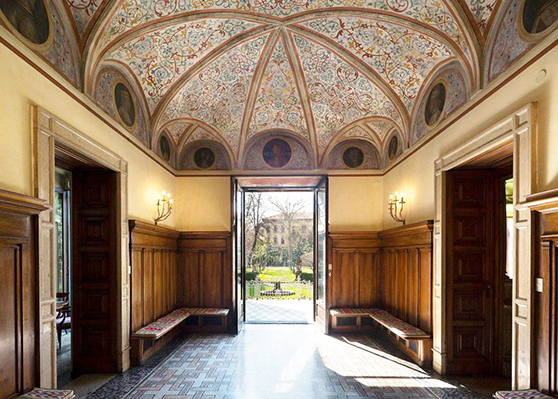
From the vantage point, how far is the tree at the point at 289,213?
696 inches

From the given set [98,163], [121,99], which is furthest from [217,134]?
[98,163]

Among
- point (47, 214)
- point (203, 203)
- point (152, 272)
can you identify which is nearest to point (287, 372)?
point (152, 272)

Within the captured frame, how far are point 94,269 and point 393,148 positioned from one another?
604 centimetres

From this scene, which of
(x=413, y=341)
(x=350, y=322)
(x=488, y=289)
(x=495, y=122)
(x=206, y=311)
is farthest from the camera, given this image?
(x=350, y=322)

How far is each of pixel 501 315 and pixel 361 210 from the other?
3.67 metres

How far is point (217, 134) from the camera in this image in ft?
26.7

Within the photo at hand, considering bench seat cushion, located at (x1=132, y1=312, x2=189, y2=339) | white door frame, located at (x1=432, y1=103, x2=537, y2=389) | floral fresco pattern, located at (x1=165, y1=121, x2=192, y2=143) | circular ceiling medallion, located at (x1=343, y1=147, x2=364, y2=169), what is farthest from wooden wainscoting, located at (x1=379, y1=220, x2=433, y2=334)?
floral fresco pattern, located at (x1=165, y1=121, x2=192, y2=143)

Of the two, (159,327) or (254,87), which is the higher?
(254,87)

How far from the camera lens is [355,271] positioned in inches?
316

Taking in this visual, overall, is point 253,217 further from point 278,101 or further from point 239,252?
point 278,101

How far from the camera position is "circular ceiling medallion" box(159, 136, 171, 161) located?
746 cm

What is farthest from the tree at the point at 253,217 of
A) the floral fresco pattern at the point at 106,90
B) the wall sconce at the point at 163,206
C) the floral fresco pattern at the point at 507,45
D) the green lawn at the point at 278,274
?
the floral fresco pattern at the point at 507,45

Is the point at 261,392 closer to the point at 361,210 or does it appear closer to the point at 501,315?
the point at 501,315

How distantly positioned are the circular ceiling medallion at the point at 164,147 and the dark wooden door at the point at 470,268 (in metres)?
5.45
